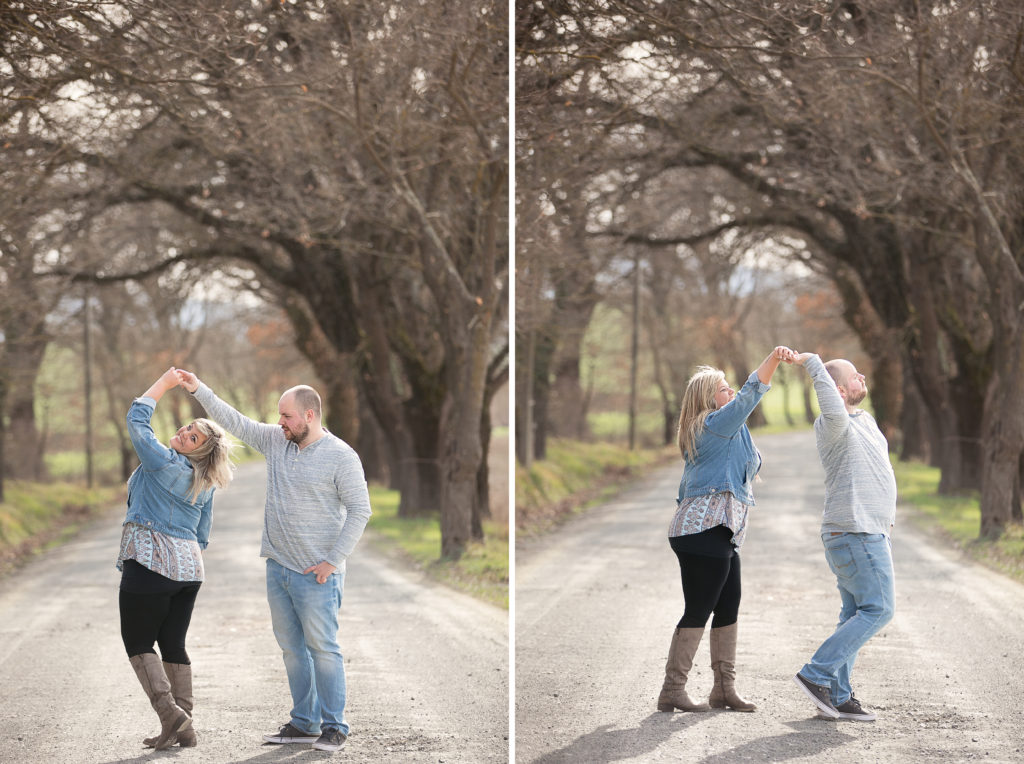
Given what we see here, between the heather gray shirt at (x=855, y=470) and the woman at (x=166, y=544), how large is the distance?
7.24ft

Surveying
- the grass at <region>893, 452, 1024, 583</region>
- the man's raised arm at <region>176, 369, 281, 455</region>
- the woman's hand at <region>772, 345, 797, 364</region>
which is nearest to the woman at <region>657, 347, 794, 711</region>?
the woman's hand at <region>772, 345, 797, 364</region>

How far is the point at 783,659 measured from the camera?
3846mm

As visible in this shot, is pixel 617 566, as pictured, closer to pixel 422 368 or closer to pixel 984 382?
pixel 984 382

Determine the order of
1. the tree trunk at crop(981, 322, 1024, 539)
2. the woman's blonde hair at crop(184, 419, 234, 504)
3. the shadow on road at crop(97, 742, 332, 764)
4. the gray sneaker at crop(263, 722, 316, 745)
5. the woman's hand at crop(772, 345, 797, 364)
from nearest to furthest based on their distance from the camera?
the woman's hand at crop(772, 345, 797, 364) → the woman's blonde hair at crop(184, 419, 234, 504) → the shadow on road at crop(97, 742, 332, 764) → the gray sneaker at crop(263, 722, 316, 745) → the tree trunk at crop(981, 322, 1024, 539)

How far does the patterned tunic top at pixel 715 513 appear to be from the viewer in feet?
12.0

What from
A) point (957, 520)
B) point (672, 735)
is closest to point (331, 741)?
point (672, 735)

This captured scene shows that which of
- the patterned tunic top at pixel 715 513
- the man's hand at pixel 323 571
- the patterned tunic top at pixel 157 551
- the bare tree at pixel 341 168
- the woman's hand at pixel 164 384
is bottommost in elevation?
the man's hand at pixel 323 571

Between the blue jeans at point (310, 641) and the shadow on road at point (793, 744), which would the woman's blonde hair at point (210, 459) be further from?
the shadow on road at point (793, 744)

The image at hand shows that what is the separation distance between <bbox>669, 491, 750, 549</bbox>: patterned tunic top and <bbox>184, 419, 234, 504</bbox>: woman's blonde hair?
1.72 m

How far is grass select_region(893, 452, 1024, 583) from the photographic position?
3.73m

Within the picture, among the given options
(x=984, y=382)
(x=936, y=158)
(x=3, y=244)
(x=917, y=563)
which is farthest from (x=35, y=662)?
(x=936, y=158)

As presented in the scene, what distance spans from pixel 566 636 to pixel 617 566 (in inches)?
14.6

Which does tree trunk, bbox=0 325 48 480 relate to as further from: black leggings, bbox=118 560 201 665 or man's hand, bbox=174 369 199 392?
man's hand, bbox=174 369 199 392

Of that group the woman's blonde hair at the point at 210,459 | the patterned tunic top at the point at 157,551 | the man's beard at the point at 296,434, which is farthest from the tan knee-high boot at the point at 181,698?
the man's beard at the point at 296,434
